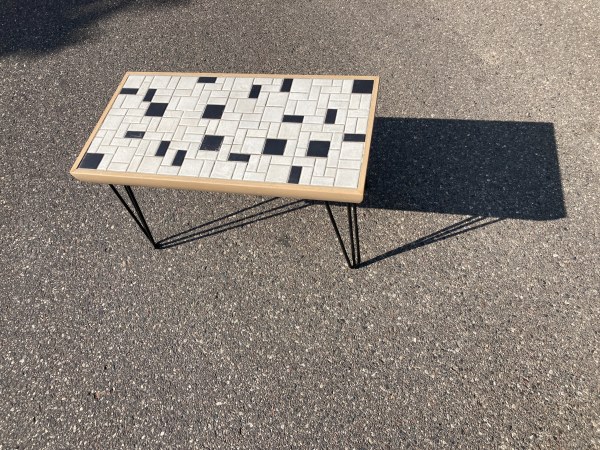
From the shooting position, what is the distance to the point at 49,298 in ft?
8.48

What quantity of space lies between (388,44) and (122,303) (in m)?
2.35

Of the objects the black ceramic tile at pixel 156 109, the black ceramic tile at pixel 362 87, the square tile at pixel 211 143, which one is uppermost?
the black ceramic tile at pixel 156 109

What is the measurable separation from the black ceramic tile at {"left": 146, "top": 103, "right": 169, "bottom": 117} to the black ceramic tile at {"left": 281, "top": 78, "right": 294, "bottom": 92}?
0.53m

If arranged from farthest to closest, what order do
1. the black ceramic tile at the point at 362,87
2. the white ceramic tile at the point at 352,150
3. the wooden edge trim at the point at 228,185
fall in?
the black ceramic tile at the point at 362,87 → the white ceramic tile at the point at 352,150 → the wooden edge trim at the point at 228,185

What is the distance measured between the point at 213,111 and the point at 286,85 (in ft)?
1.16

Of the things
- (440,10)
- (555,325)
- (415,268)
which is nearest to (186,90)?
(415,268)

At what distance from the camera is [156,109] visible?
2.38 m

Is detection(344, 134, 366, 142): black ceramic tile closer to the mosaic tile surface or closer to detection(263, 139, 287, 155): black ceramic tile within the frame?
the mosaic tile surface

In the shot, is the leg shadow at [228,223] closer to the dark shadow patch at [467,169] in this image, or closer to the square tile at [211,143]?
the dark shadow patch at [467,169]

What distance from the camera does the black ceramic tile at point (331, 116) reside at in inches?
86.8

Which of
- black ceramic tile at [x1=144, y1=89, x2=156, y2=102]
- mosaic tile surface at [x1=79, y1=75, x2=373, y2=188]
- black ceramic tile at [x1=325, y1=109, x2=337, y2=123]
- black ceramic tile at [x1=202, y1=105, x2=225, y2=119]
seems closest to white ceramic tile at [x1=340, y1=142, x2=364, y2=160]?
mosaic tile surface at [x1=79, y1=75, x2=373, y2=188]

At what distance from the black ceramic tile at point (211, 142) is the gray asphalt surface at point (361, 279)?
642 mm

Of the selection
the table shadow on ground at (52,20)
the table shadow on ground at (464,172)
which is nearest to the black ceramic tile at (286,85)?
the table shadow on ground at (464,172)

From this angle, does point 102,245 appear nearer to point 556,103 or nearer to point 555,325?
point 555,325
